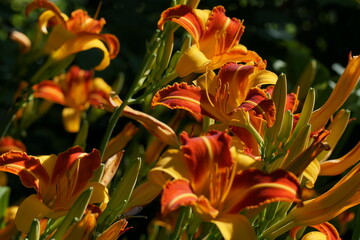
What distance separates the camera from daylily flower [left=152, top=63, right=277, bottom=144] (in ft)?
3.17

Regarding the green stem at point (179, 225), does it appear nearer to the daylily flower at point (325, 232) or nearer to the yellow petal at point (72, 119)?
the daylily flower at point (325, 232)

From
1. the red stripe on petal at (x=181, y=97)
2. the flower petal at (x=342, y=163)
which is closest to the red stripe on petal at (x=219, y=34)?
the red stripe on petal at (x=181, y=97)

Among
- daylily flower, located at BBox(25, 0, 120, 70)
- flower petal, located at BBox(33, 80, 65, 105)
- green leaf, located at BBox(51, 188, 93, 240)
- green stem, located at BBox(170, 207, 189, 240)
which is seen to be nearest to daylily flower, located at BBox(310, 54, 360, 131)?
green stem, located at BBox(170, 207, 189, 240)

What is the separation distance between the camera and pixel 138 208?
1016mm

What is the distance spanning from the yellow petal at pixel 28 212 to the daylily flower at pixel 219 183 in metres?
0.16

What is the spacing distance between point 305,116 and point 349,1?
45.0 inches

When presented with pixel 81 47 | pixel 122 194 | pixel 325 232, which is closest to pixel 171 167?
pixel 122 194

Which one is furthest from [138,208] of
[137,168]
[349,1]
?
[349,1]

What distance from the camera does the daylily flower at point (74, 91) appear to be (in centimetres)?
181

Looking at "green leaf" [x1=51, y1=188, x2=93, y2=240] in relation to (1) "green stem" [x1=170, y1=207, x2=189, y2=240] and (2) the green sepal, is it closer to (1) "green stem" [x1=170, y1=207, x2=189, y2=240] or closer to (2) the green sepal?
(1) "green stem" [x1=170, y1=207, x2=189, y2=240]

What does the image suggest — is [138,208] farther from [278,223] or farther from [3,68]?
[3,68]

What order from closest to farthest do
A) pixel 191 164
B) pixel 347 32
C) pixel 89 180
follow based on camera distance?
1. pixel 191 164
2. pixel 89 180
3. pixel 347 32

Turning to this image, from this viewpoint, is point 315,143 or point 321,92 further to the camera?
point 321,92

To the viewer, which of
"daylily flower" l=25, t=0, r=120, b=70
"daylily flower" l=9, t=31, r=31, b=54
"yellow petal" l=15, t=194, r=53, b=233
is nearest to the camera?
"yellow petal" l=15, t=194, r=53, b=233
